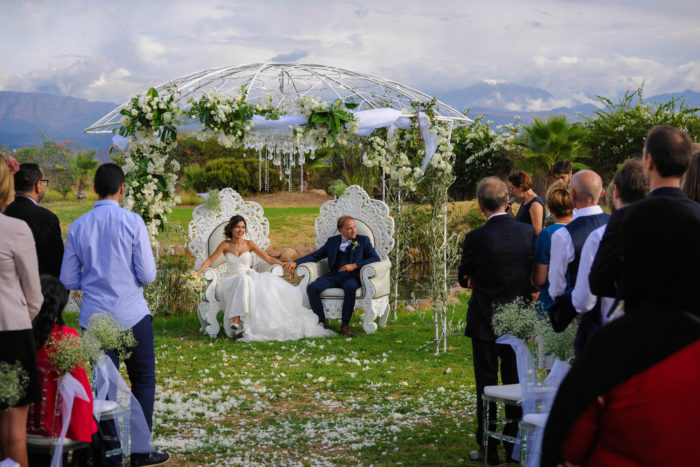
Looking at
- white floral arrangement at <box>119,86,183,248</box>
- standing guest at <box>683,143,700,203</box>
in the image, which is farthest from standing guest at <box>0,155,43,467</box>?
white floral arrangement at <box>119,86,183,248</box>

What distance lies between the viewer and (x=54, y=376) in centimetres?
326

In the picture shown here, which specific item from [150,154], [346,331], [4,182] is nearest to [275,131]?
[150,154]

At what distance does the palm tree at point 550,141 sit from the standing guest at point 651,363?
53.2 feet

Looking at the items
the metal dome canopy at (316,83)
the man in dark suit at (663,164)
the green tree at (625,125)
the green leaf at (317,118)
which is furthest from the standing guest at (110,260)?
the green tree at (625,125)

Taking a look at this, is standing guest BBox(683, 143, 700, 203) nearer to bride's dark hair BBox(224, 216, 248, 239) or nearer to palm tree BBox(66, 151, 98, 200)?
bride's dark hair BBox(224, 216, 248, 239)

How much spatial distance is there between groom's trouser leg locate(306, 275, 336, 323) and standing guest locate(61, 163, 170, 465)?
171 inches

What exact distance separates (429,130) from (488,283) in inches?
152

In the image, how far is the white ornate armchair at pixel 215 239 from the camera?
8578 millimetres

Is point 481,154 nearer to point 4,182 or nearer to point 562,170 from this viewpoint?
point 562,170

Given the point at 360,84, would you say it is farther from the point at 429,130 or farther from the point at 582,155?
the point at 582,155

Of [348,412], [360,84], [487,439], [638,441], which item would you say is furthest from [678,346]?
[360,84]

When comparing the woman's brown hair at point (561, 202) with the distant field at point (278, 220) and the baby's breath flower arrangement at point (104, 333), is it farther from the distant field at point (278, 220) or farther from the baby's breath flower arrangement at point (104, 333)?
the distant field at point (278, 220)

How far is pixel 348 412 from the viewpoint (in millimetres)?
5477

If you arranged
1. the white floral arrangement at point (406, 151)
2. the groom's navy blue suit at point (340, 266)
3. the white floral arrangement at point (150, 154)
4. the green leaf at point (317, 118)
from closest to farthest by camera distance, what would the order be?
1. the white floral arrangement at point (150, 154)
2. the green leaf at point (317, 118)
3. the white floral arrangement at point (406, 151)
4. the groom's navy blue suit at point (340, 266)
